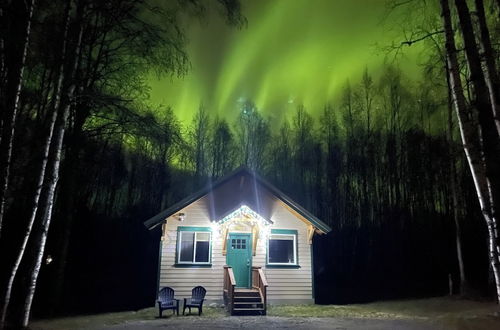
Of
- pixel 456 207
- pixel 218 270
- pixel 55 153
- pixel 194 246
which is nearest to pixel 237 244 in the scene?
pixel 218 270

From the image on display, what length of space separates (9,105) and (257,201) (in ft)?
36.9

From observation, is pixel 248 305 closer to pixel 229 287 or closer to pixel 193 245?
pixel 229 287

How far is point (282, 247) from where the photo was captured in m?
14.9

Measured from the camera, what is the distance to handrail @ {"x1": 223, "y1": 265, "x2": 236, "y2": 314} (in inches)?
477

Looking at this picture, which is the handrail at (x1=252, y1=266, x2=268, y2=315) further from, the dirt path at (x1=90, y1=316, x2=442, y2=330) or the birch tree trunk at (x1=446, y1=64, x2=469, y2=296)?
the birch tree trunk at (x1=446, y1=64, x2=469, y2=296)

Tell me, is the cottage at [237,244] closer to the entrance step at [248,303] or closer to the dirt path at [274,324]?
the entrance step at [248,303]

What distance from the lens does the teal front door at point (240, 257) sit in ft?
46.0

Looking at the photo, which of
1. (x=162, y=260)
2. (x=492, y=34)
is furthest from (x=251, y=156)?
(x=492, y=34)

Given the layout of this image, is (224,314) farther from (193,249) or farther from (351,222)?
(351,222)

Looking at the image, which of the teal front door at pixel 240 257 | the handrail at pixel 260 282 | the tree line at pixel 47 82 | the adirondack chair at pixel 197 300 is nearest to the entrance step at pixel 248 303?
the handrail at pixel 260 282

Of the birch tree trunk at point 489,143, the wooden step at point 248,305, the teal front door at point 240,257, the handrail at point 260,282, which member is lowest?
the wooden step at point 248,305

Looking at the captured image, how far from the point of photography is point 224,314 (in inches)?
473

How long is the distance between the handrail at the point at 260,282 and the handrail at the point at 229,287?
0.96 meters

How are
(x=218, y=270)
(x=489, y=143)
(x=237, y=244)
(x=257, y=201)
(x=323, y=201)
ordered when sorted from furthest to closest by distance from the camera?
(x=323, y=201)
(x=257, y=201)
(x=237, y=244)
(x=218, y=270)
(x=489, y=143)
